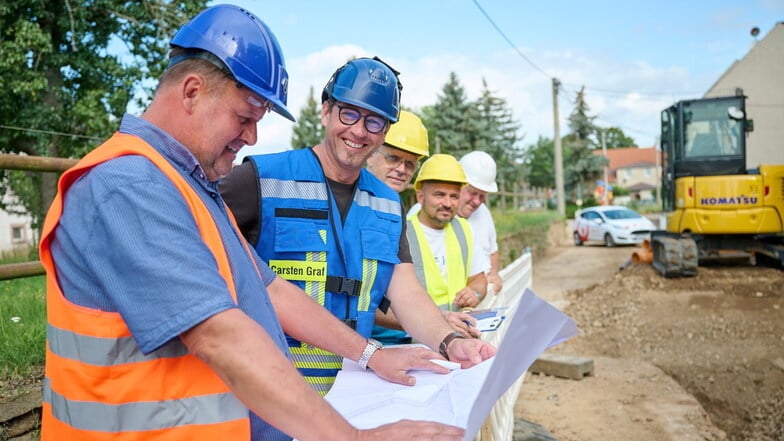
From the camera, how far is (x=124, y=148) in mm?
1271

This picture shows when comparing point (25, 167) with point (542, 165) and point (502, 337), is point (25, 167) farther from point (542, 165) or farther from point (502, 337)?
point (542, 165)

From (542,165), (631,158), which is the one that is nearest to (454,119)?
(542,165)

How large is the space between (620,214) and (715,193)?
41.3 feet

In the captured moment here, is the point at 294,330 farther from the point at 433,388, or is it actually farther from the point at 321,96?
the point at 321,96

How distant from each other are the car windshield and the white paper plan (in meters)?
24.3

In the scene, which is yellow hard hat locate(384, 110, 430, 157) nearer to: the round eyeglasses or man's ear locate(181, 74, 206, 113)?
the round eyeglasses

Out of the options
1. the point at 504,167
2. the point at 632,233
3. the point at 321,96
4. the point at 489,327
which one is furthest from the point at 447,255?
the point at 504,167

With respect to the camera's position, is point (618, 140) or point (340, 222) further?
point (618, 140)

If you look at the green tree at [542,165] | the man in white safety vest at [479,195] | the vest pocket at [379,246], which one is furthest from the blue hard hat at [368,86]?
the green tree at [542,165]

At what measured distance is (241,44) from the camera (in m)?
1.46

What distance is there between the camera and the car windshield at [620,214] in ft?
80.7

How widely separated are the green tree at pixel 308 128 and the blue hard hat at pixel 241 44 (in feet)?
Result: 157

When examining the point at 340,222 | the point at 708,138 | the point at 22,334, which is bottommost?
the point at 22,334

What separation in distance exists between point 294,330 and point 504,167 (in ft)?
152
